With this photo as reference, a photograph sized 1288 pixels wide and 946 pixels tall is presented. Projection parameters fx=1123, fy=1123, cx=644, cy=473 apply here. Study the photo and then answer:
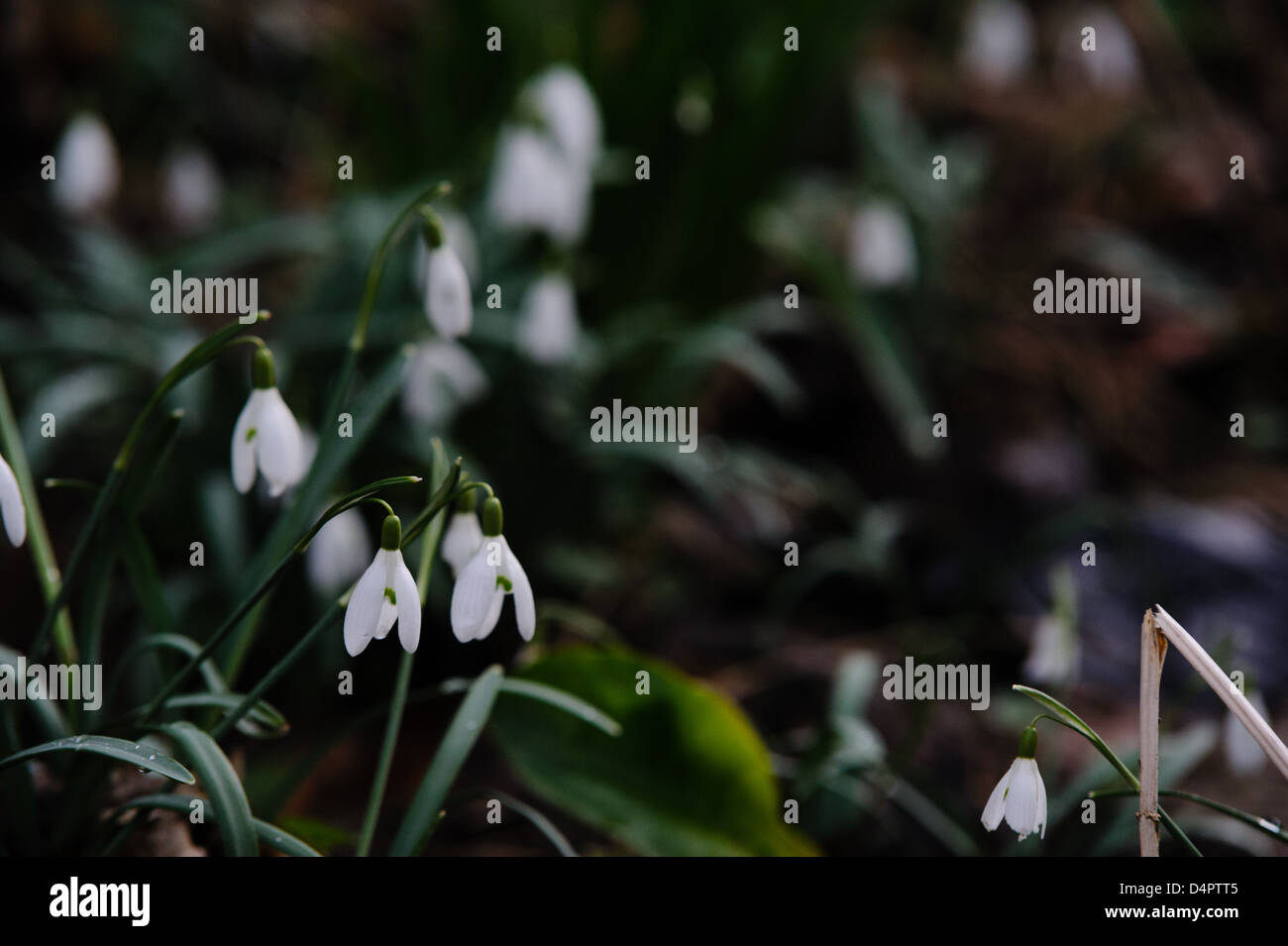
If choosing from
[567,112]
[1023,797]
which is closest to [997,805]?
[1023,797]

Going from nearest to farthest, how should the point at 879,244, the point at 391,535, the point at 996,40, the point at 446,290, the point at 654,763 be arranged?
the point at 391,535 → the point at 446,290 → the point at 654,763 → the point at 879,244 → the point at 996,40

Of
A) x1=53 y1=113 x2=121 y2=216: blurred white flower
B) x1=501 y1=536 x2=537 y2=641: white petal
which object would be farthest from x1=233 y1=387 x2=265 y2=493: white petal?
x1=53 y1=113 x2=121 y2=216: blurred white flower

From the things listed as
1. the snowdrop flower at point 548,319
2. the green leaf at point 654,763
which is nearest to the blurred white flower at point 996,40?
the snowdrop flower at point 548,319

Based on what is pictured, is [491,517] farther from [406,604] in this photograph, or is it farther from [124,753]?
[124,753]

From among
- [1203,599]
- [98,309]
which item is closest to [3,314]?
[98,309]

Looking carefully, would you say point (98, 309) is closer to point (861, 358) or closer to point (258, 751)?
point (258, 751)

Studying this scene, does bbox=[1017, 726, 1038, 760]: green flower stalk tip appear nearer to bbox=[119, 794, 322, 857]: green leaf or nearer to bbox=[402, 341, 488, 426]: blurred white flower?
bbox=[119, 794, 322, 857]: green leaf
